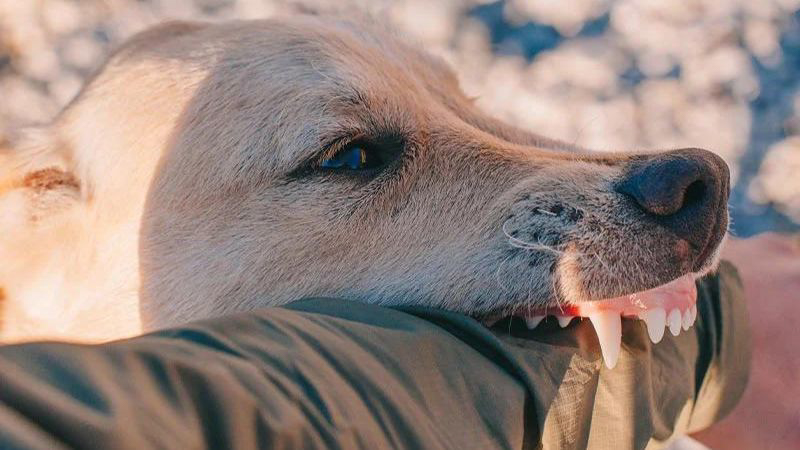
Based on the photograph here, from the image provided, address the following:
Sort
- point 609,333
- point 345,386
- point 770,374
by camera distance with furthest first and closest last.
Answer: point 770,374 → point 609,333 → point 345,386

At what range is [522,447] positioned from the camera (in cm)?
165

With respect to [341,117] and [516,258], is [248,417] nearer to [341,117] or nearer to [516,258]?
[516,258]

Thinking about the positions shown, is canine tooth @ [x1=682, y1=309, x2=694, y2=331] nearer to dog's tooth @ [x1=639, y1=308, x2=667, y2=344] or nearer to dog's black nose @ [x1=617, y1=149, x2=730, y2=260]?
dog's tooth @ [x1=639, y1=308, x2=667, y2=344]

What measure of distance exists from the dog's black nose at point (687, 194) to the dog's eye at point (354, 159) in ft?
2.45

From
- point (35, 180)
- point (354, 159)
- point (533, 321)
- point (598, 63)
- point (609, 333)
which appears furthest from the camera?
point (598, 63)

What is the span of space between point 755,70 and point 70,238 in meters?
4.07

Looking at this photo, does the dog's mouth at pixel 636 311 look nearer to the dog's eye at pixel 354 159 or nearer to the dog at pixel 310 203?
the dog at pixel 310 203

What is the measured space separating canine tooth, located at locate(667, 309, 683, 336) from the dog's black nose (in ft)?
0.60

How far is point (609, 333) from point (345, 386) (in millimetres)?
856

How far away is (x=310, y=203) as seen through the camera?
2227 mm

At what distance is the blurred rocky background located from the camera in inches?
183

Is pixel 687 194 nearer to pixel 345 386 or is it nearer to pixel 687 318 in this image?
pixel 687 318

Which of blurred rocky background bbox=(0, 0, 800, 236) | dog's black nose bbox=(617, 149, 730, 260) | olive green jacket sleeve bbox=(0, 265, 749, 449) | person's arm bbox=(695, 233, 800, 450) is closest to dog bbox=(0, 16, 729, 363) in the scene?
dog's black nose bbox=(617, 149, 730, 260)

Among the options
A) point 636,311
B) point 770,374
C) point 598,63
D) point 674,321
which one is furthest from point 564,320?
point 598,63
